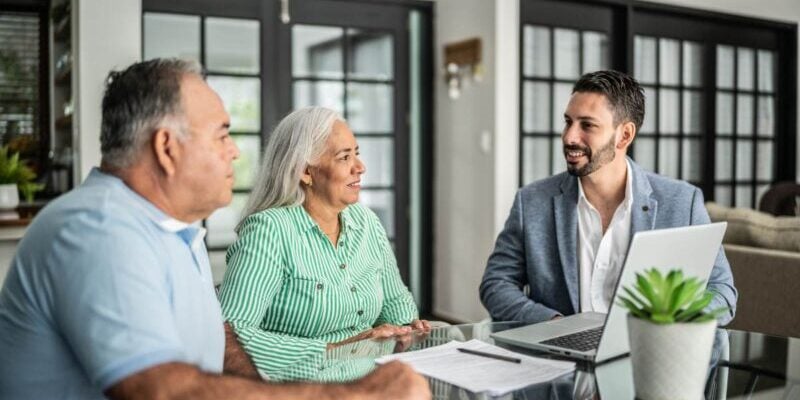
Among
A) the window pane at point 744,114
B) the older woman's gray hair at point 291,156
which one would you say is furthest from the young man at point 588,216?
the window pane at point 744,114

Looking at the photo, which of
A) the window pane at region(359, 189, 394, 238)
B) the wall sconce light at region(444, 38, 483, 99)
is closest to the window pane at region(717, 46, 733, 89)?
the wall sconce light at region(444, 38, 483, 99)

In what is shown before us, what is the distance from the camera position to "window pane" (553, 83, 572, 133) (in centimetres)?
538

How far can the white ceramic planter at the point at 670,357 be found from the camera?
1.21m

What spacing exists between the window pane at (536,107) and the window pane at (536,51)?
3.3 inches

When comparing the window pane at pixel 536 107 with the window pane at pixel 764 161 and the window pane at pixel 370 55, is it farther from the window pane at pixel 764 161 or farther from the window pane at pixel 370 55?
the window pane at pixel 764 161

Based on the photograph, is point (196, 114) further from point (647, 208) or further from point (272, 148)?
point (647, 208)

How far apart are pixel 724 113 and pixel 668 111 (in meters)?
0.66

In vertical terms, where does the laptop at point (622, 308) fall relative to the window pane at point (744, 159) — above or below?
below

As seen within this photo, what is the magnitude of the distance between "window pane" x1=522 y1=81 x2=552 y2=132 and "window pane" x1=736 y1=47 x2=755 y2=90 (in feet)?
6.60

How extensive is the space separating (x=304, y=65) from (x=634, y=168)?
294cm

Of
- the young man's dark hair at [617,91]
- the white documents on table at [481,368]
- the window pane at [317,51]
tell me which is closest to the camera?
the white documents on table at [481,368]

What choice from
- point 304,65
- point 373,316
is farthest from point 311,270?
point 304,65

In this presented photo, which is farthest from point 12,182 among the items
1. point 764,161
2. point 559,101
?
point 764,161

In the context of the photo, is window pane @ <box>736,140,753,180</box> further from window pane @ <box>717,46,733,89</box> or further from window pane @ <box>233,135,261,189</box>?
window pane @ <box>233,135,261,189</box>
